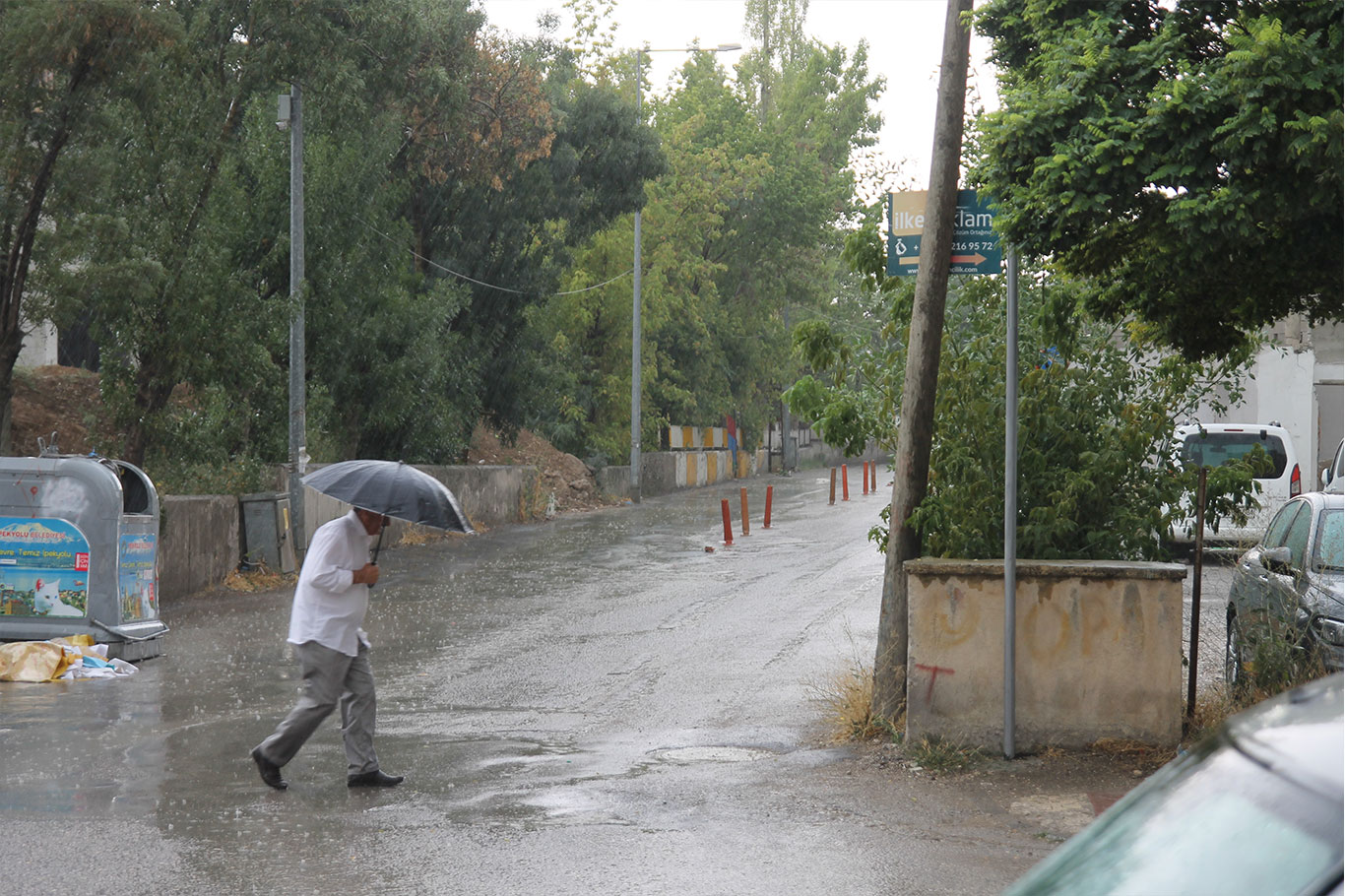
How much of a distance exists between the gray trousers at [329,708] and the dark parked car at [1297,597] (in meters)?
5.00

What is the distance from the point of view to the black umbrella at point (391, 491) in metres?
7.66

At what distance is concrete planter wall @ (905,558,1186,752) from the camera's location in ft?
25.3

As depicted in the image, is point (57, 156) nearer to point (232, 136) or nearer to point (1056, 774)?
point (232, 136)

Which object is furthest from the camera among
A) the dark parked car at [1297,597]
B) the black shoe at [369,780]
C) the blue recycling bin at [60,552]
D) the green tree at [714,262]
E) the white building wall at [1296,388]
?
the green tree at [714,262]

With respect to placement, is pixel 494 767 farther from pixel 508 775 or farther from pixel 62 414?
pixel 62 414

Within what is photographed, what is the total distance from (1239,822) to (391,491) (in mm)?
6486

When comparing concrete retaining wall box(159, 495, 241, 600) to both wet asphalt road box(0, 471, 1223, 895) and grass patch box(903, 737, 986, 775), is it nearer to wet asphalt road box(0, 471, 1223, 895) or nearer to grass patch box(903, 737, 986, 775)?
wet asphalt road box(0, 471, 1223, 895)

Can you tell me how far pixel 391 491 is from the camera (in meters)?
7.73

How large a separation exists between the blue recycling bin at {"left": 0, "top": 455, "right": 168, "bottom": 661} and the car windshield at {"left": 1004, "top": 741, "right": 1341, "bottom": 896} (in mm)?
11516

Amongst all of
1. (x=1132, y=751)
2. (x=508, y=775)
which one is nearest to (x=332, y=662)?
(x=508, y=775)

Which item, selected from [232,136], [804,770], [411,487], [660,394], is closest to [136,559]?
[411,487]

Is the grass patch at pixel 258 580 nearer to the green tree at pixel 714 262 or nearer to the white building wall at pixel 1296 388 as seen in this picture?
the green tree at pixel 714 262

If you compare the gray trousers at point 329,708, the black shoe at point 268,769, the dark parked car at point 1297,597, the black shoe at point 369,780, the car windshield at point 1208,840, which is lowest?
the black shoe at point 369,780

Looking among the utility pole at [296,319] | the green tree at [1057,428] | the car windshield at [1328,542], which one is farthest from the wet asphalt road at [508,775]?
the utility pole at [296,319]
